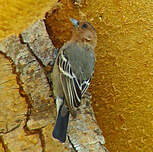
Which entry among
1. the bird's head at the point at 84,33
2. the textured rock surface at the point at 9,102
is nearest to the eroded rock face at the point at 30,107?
the textured rock surface at the point at 9,102

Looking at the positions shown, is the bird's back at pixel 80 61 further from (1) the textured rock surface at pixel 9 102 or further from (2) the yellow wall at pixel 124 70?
(1) the textured rock surface at pixel 9 102

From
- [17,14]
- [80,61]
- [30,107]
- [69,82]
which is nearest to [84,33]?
[80,61]

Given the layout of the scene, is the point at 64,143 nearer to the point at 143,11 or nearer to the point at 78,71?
the point at 78,71

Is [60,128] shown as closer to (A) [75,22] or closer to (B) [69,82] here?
(B) [69,82]

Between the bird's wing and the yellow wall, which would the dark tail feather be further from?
the yellow wall

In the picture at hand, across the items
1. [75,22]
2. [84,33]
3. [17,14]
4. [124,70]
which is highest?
[17,14]

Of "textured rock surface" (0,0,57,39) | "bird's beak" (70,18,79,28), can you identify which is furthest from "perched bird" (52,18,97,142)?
"textured rock surface" (0,0,57,39)
